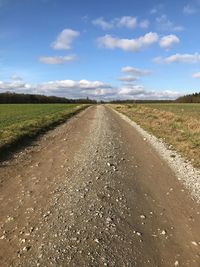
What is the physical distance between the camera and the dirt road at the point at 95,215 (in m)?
5.54

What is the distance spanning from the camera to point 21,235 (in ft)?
20.2

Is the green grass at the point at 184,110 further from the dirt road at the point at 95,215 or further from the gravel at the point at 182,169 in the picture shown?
the dirt road at the point at 95,215

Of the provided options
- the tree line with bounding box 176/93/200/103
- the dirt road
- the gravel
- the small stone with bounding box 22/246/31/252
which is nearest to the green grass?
the gravel

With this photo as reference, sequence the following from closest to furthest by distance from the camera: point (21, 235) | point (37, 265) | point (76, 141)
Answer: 1. point (37, 265)
2. point (21, 235)
3. point (76, 141)

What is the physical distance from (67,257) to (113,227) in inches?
58.2

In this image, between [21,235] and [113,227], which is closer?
[21,235]

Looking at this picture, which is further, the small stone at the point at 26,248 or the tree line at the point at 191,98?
the tree line at the point at 191,98

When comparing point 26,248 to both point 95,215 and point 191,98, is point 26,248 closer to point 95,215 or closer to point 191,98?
point 95,215

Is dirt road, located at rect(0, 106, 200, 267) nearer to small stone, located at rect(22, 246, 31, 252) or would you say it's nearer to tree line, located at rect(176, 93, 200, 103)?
small stone, located at rect(22, 246, 31, 252)

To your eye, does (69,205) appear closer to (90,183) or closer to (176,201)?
(90,183)

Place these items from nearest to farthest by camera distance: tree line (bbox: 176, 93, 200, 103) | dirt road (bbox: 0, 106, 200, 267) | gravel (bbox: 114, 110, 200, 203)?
dirt road (bbox: 0, 106, 200, 267)
gravel (bbox: 114, 110, 200, 203)
tree line (bbox: 176, 93, 200, 103)

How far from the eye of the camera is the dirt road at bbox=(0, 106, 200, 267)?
5535 millimetres

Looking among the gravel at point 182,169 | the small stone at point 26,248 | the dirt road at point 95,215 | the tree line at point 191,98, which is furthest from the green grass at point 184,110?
the tree line at point 191,98

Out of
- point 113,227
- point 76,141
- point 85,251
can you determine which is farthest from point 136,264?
point 76,141
